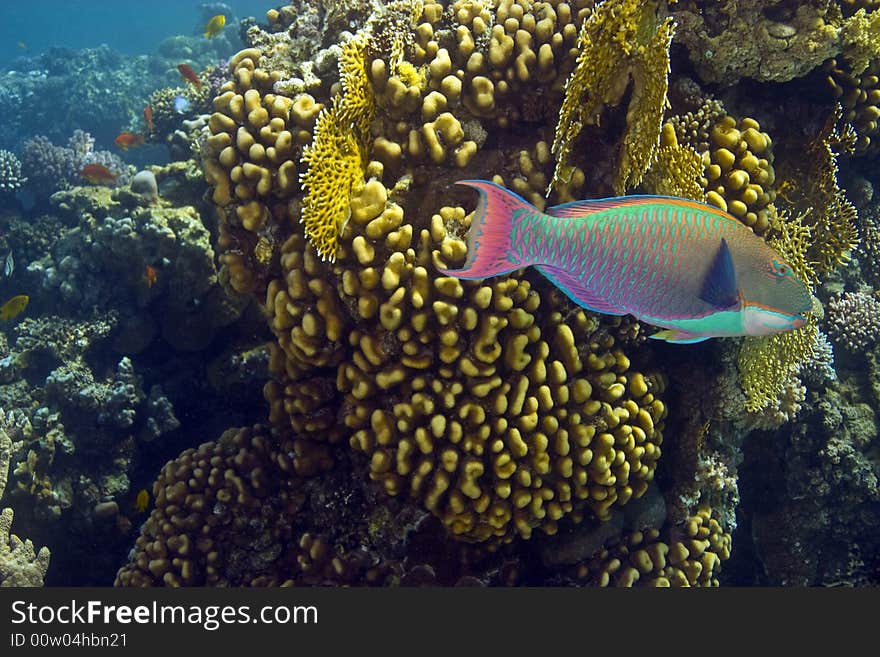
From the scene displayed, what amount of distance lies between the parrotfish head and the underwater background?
1.09ft

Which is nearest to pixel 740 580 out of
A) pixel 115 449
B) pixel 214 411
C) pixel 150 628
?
pixel 150 628

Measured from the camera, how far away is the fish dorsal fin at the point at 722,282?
1.86m

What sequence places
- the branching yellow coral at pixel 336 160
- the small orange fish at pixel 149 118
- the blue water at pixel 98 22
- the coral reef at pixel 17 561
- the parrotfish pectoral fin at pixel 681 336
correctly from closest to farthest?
1. the parrotfish pectoral fin at pixel 681 336
2. the branching yellow coral at pixel 336 160
3. the coral reef at pixel 17 561
4. the small orange fish at pixel 149 118
5. the blue water at pixel 98 22

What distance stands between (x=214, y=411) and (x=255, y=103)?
3552 millimetres

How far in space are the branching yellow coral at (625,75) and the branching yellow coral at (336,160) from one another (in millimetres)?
1096

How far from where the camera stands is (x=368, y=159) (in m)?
3.18

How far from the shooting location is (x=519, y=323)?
9.70ft

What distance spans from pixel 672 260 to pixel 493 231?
63 cm

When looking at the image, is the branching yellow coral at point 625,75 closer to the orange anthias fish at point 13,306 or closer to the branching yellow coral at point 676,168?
the branching yellow coral at point 676,168

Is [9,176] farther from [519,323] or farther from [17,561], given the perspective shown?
[519,323]

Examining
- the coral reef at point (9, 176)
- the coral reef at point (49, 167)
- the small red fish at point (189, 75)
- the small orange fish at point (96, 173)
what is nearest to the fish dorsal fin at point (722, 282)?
the small orange fish at point (96, 173)

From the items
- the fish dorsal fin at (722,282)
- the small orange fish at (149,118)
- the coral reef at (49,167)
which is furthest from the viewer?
the coral reef at (49,167)

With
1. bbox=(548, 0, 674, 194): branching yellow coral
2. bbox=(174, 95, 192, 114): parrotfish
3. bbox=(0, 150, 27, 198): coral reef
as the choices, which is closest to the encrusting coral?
bbox=(548, 0, 674, 194): branching yellow coral

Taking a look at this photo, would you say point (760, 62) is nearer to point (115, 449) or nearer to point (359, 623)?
point (359, 623)
